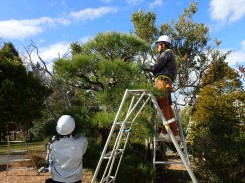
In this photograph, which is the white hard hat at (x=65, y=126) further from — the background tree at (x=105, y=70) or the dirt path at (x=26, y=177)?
the dirt path at (x=26, y=177)

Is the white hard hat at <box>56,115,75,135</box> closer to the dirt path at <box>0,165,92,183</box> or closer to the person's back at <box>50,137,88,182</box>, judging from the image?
the person's back at <box>50,137,88,182</box>

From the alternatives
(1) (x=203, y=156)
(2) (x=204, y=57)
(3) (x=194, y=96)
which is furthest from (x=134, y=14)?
(1) (x=203, y=156)

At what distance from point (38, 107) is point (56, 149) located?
9.02 ft

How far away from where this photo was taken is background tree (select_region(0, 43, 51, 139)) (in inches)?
232

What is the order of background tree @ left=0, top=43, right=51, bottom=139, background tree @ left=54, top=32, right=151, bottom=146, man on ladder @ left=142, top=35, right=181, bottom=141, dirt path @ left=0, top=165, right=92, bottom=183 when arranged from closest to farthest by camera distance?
man on ladder @ left=142, top=35, right=181, bottom=141, background tree @ left=54, top=32, right=151, bottom=146, background tree @ left=0, top=43, right=51, bottom=139, dirt path @ left=0, top=165, right=92, bottom=183

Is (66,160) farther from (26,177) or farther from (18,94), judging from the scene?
(26,177)

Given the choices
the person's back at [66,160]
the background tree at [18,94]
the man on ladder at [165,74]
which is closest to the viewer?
the person's back at [66,160]

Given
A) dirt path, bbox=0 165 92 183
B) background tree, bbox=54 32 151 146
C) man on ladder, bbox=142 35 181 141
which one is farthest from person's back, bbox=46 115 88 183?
dirt path, bbox=0 165 92 183

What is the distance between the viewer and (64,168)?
3744 mm

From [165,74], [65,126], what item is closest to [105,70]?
[165,74]

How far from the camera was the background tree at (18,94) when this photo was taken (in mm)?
5883

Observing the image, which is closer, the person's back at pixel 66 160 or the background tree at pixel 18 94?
the person's back at pixel 66 160

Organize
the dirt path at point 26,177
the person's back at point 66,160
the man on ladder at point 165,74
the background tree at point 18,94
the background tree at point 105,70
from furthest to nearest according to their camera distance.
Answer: the dirt path at point 26,177 → the background tree at point 18,94 → the background tree at point 105,70 → the man on ladder at point 165,74 → the person's back at point 66,160

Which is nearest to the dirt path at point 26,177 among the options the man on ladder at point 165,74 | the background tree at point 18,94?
the background tree at point 18,94
